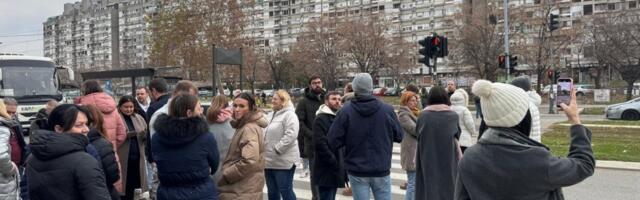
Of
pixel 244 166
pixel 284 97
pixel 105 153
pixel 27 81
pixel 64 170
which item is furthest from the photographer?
pixel 27 81

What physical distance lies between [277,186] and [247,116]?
5.48 feet

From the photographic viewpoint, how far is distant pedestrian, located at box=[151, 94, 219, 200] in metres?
4.13

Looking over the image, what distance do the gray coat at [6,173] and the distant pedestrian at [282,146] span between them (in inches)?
97.6

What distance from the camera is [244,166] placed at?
4648mm

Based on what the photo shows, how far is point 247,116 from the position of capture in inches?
195

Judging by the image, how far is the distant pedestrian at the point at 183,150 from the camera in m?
4.13

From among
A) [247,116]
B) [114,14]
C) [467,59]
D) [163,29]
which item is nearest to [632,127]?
[247,116]

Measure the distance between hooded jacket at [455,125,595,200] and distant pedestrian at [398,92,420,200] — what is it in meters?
4.00

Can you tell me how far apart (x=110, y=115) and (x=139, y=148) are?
64 cm

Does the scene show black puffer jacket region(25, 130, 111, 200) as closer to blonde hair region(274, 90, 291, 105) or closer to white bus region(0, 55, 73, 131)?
blonde hair region(274, 90, 291, 105)

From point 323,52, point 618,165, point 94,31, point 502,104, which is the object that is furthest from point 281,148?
point 94,31

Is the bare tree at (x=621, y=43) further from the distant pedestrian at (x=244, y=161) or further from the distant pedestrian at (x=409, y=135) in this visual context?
the distant pedestrian at (x=244, y=161)

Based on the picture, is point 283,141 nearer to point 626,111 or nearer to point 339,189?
point 339,189

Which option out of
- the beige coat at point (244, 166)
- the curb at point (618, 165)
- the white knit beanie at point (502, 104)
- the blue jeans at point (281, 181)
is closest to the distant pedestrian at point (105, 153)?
the beige coat at point (244, 166)
